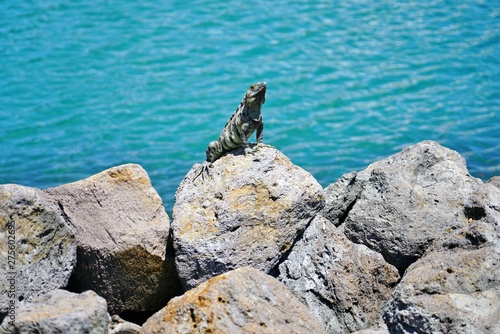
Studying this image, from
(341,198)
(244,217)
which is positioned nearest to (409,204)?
(341,198)

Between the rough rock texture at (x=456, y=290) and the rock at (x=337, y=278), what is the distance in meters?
0.53

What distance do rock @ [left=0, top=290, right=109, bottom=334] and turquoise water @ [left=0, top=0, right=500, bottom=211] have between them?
4.04 m

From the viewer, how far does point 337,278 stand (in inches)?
221

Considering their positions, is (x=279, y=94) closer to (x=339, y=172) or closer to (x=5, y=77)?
(x=339, y=172)

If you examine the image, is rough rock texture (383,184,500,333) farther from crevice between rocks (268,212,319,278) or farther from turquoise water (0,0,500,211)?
turquoise water (0,0,500,211)

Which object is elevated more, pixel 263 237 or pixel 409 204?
pixel 409 204

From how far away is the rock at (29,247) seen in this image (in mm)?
5289

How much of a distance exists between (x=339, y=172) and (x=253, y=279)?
194 inches

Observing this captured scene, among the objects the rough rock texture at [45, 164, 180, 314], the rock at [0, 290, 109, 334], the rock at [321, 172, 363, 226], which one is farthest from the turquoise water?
the rock at [0, 290, 109, 334]

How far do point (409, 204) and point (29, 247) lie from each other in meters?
3.07

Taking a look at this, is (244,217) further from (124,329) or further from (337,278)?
(124,329)

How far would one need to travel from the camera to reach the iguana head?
589 centimetres

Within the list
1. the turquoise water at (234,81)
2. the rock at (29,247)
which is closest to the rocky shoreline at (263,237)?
the rock at (29,247)

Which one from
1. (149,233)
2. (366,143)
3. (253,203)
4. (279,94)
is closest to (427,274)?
(253,203)
